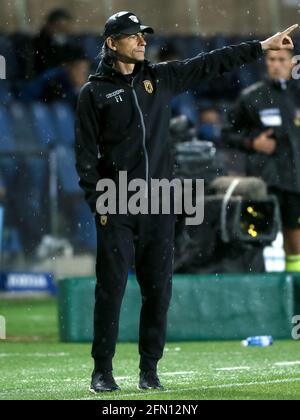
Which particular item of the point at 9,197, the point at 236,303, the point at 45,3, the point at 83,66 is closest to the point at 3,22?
the point at 45,3

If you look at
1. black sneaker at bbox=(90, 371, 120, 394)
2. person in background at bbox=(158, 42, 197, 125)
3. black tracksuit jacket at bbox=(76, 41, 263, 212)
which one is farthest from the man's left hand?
person in background at bbox=(158, 42, 197, 125)

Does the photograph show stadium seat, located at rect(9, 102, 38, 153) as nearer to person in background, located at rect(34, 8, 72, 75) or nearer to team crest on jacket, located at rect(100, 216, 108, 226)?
person in background, located at rect(34, 8, 72, 75)

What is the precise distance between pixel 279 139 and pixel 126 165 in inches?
187

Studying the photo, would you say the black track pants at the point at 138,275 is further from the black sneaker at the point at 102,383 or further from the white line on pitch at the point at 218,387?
the white line on pitch at the point at 218,387

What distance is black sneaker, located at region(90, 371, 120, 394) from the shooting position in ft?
22.6

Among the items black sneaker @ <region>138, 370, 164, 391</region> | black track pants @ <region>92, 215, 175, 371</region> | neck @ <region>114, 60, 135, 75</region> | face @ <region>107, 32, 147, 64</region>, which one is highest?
face @ <region>107, 32, 147, 64</region>

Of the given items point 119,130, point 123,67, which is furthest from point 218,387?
point 123,67

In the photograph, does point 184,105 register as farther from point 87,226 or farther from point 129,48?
point 129,48

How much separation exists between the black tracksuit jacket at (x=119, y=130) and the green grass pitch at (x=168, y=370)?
1008 millimetres

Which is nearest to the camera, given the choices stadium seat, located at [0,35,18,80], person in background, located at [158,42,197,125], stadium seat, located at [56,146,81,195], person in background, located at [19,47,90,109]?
stadium seat, located at [56,146,81,195]

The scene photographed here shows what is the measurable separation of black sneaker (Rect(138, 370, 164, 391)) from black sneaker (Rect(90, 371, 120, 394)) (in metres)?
0.16

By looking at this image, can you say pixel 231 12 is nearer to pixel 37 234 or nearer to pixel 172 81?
pixel 37 234

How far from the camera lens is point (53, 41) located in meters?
14.8

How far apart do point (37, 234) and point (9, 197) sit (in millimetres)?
439
